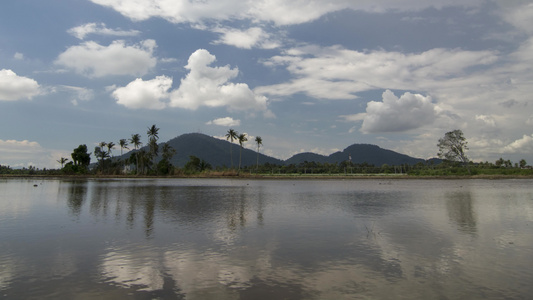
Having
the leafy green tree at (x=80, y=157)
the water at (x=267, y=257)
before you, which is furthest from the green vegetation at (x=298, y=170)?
the water at (x=267, y=257)

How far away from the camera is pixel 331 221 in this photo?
20.5 metres

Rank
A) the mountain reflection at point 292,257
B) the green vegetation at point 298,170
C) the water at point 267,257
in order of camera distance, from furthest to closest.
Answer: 1. the green vegetation at point 298,170
2. the mountain reflection at point 292,257
3. the water at point 267,257

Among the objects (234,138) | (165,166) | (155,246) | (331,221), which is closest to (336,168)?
(234,138)

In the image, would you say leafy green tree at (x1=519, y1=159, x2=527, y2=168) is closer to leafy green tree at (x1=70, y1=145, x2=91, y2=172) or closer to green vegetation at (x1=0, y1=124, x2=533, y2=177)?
green vegetation at (x1=0, y1=124, x2=533, y2=177)

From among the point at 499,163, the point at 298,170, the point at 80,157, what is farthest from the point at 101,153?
the point at 499,163

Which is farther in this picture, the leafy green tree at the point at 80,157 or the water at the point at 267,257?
the leafy green tree at the point at 80,157

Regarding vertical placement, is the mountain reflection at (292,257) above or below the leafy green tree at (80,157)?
below

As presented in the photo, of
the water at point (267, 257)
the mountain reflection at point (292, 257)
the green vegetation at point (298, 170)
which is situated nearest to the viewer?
the water at point (267, 257)

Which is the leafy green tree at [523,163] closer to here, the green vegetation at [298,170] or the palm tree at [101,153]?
the green vegetation at [298,170]

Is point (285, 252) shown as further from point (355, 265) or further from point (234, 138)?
point (234, 138)

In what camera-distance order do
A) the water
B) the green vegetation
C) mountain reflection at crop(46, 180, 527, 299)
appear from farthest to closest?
the green vegetation, mountain reflection at crop(46, 180, 527, 299), the water

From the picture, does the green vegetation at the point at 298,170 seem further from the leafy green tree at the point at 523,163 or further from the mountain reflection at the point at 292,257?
the mountain reflection at the point at 292,257

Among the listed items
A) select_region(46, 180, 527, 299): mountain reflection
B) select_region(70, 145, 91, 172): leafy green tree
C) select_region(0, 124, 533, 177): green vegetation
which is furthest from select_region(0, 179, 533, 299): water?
select_region(70, 145, 91, 172): leafy green tree

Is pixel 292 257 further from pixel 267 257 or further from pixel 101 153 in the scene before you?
pixel 101 153
